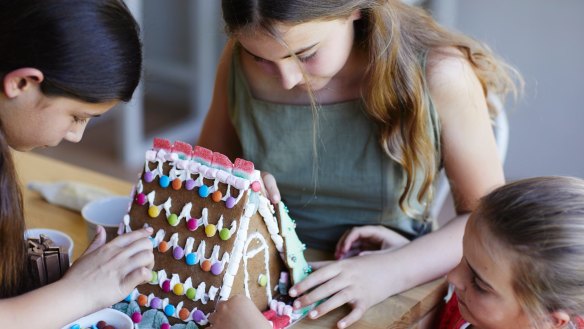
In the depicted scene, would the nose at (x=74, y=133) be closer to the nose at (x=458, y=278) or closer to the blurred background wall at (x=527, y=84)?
the nose at (x=458, y=278)

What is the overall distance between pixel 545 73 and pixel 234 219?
7.89 feet

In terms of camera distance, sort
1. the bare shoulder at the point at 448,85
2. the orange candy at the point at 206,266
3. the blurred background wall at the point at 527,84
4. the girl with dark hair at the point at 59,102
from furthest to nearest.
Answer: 1. the blurred background wall at the point at 527,84
2. the bare shoulder at the point at 448,85
3. the orange candy at the point at 206,266
4. the girl with dark hair at the point at 59,102

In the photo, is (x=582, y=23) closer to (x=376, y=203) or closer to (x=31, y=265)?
(x=376, y=203)

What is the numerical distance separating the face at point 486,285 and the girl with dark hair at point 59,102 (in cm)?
45

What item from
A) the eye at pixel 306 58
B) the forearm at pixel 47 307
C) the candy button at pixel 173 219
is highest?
the eye at pixel 306 58

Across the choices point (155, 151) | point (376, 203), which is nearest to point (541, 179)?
point (376, 203)

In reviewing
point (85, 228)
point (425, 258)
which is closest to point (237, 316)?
point (425, 258)

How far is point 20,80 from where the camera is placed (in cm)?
103

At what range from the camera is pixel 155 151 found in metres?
1.18

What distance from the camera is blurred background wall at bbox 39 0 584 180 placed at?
313 centimetres

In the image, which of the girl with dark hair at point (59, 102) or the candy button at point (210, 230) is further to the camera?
the candy button at point (210, 230)

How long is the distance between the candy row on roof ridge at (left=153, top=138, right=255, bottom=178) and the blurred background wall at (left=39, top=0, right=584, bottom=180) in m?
1.86

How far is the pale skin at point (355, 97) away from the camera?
1209 mm

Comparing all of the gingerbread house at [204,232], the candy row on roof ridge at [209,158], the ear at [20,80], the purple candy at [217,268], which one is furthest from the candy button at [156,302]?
the ear at [20,80]
